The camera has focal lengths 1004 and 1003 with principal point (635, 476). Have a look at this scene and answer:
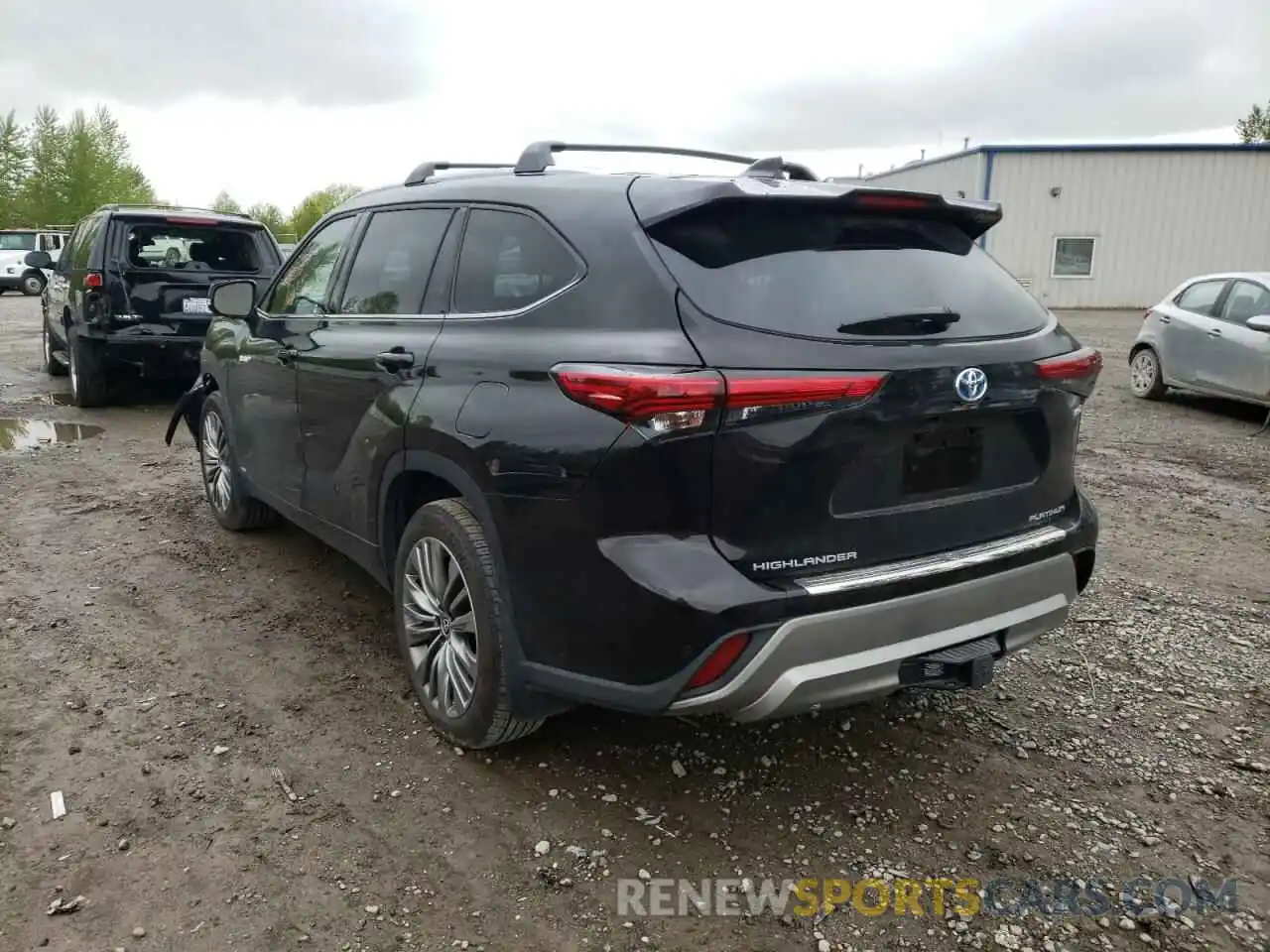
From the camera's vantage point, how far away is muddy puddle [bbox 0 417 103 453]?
816 centimetres

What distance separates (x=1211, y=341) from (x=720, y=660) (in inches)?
364

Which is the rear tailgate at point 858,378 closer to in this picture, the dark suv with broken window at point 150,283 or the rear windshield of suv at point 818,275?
the rear windshield of suv at point 818,275

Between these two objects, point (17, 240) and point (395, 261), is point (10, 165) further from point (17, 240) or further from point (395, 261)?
point (395, 261)

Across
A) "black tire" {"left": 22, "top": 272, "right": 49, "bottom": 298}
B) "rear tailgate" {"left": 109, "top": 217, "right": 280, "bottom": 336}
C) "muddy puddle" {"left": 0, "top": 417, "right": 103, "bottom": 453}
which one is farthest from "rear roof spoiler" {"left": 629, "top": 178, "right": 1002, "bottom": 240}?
"black tire" {"left": 22, "top": 272, "right": 49, "bottom": 298}

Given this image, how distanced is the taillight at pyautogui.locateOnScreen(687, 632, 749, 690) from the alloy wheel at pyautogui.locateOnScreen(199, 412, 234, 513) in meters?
3.72

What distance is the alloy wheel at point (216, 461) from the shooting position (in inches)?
217

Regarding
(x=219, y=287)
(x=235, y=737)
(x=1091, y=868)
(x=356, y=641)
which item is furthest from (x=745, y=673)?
(x=219, y=287)

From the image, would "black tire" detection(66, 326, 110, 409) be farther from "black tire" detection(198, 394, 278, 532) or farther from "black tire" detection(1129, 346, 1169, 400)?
"black tire" detection(1129, 346, 1169, 400)

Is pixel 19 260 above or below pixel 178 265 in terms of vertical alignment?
above

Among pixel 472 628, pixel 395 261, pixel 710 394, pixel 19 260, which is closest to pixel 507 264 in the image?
pixel 395 261

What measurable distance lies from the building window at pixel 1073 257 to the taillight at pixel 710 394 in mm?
25969

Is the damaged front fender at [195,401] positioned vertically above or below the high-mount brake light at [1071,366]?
below

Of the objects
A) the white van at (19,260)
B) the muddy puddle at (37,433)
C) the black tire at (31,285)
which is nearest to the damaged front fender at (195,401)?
the muddy puddle at (37,433)

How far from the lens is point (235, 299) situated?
493cm
